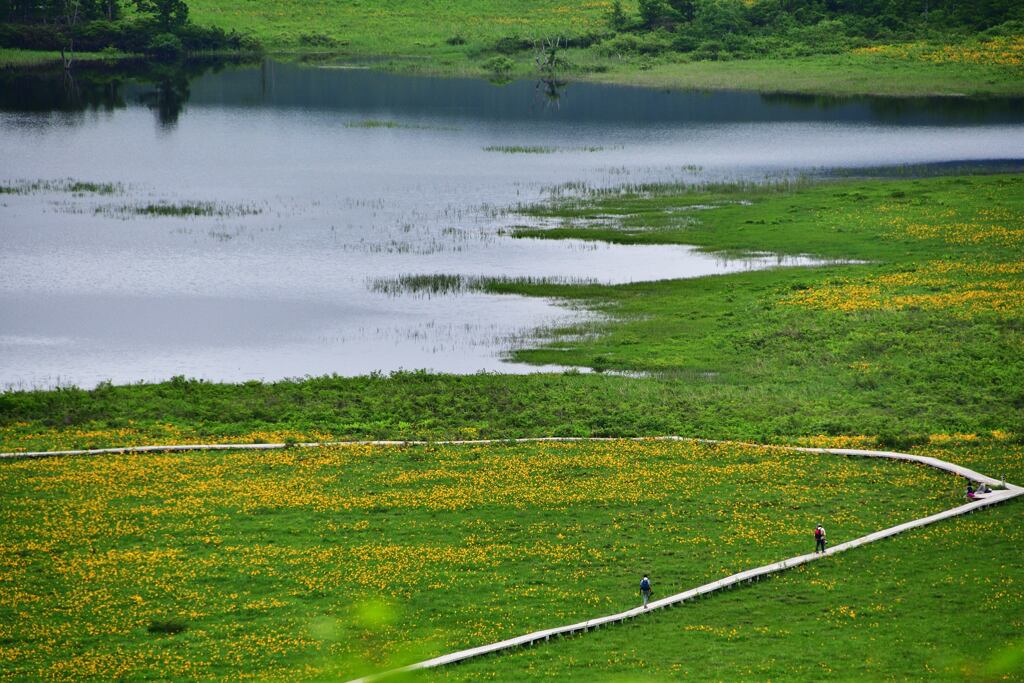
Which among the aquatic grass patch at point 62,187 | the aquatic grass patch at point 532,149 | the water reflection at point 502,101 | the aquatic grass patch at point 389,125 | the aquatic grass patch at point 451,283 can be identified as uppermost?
the water reflection at point 502,101

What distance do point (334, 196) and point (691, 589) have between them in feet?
280

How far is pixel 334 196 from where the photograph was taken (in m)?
121

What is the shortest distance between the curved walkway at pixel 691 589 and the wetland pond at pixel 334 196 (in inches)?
495

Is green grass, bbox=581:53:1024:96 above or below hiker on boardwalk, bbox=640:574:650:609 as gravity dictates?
above

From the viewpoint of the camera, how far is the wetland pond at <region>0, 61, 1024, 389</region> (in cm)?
7575

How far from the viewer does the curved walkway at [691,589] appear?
36.5 metres

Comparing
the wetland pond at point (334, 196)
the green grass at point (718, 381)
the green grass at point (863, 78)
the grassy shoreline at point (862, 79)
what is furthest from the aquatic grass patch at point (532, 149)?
the green grass at point (718, 381)

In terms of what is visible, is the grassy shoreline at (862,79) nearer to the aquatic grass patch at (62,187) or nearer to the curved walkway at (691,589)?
the aquatic grass patch at (62,187)

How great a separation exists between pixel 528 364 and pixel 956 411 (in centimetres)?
2088

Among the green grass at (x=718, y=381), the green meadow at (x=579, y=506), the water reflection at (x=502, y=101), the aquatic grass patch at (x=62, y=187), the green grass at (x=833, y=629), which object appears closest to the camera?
the green grass at (x=833, y=629)

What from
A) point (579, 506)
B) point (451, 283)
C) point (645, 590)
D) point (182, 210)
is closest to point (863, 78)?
point (182, 210)

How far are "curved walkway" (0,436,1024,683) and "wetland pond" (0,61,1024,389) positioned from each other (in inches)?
495

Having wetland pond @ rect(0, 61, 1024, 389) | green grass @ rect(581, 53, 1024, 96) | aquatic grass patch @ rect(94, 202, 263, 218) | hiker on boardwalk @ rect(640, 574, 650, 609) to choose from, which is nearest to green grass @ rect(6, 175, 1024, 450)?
wetland pond @ rect(0, 61, 1024, 389)

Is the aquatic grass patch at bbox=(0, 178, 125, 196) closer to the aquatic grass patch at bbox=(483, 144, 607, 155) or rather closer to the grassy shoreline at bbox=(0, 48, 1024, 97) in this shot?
the aquatic grass patch at bbox=(483, 144, 607, 155)
